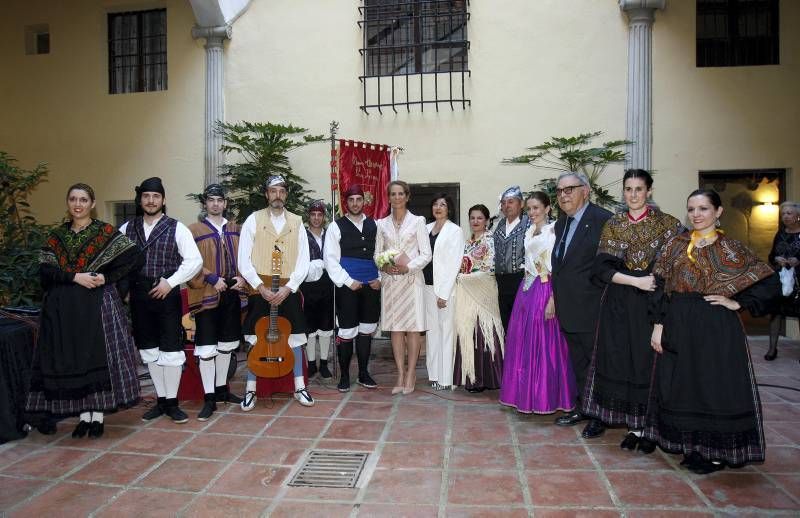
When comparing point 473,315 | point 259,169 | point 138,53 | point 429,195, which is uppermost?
point 138,53

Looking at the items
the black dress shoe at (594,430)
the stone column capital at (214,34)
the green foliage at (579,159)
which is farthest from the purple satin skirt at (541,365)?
the stone column capital at (214,34)

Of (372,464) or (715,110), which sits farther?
(715,110)

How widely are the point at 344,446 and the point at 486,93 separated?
5.35 m

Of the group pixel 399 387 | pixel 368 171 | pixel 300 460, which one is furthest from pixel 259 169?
pixel 300 460

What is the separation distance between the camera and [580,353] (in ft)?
13.0

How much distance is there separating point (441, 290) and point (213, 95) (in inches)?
201

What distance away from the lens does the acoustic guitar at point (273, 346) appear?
4375mm

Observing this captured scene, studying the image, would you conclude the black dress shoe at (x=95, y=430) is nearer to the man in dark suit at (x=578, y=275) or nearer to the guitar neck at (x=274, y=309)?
the guitar neck at (x=274, y=309)

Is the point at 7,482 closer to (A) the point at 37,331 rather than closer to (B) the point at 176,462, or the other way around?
(B) the point at 176,462

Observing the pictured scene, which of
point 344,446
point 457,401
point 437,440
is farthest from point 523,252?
point 344,446

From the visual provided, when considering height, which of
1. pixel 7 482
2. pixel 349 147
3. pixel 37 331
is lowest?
pixel 7 482

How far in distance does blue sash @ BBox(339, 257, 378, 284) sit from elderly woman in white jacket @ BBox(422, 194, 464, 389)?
484 mm

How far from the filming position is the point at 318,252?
538 centimetres

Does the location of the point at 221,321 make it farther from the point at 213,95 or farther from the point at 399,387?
the point at 213,95
